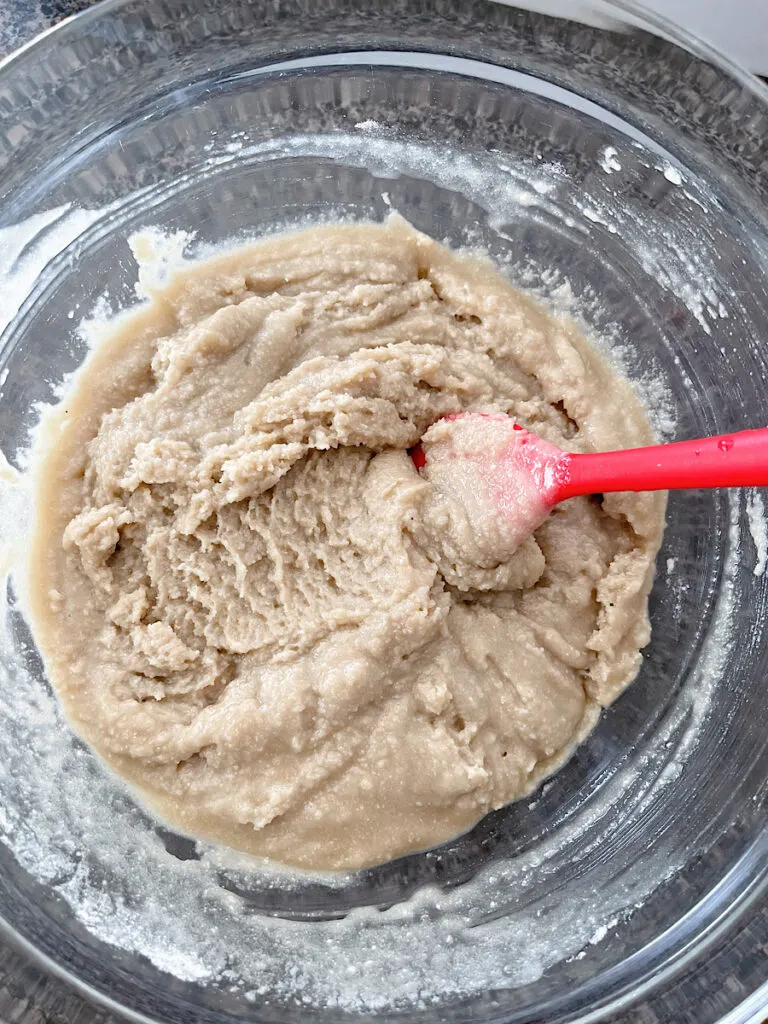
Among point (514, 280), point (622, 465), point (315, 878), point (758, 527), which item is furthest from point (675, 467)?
point (315, 878)

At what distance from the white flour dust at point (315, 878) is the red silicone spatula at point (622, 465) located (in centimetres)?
53

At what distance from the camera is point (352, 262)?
179cm

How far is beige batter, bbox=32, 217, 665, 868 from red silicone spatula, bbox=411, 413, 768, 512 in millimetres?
140

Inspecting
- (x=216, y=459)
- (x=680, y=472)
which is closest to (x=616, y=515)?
(x=680, y=472)

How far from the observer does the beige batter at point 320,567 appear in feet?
5.30

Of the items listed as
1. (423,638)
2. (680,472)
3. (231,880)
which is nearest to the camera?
(680,472)

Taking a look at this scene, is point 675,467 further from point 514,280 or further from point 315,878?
point 315,878

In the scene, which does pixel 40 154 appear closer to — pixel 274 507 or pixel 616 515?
pixel 274 507

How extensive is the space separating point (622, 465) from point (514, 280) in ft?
2.05

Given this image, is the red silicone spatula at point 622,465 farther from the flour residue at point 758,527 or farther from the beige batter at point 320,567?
the flour residue at point 758,527

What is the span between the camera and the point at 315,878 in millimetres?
1742

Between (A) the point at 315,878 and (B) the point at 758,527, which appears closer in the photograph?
(A) the point at 315,878

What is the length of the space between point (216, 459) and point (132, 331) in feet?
1.35

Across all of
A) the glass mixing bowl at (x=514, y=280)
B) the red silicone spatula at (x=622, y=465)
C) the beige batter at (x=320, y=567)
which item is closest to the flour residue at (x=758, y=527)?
the glass mixing bowl at (x=514, y=280)
